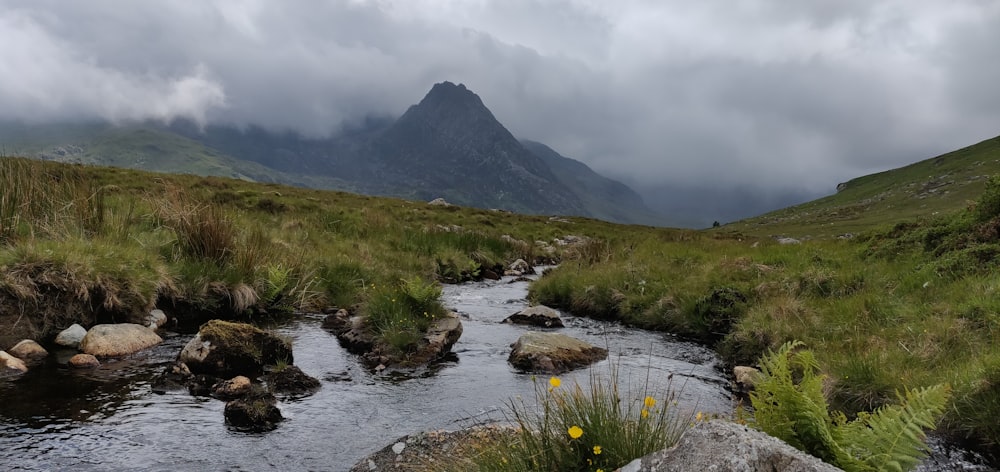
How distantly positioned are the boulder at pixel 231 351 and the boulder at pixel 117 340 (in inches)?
46.5

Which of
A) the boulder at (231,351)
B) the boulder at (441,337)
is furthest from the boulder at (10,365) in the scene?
the boulder at (441,337)

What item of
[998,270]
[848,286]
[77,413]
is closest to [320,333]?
[77,413]

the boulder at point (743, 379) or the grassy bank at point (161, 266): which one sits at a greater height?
the grassy bank at point (161, 266)

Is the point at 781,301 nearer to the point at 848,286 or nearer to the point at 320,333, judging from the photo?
the point at 848,286

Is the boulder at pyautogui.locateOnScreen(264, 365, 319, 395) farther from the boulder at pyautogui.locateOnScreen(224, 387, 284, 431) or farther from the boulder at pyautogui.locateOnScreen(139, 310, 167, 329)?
the boulder at pyautogui.locateOnScreen(139, 310, 167, 329)

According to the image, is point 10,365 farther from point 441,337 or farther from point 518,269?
point 518,269

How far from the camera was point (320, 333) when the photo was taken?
11688 millimetres

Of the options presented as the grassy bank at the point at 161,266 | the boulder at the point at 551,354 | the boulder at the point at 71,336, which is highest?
the grassy bank at the point at 161,266

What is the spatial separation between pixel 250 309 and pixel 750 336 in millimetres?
10864

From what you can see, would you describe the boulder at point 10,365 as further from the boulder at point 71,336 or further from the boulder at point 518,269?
the boulder at point 518,269

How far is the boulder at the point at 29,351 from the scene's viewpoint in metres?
8.04

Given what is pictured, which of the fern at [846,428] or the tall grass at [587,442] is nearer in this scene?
the fern at [846,428]

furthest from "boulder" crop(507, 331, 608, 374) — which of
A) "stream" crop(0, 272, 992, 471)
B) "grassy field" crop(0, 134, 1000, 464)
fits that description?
"grassy field" crop(0, 134, 1000, 464)

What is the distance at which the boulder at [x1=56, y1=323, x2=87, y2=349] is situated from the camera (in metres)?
8.78
